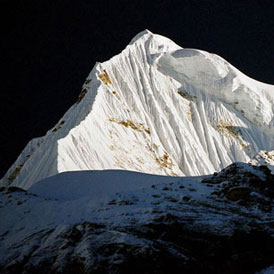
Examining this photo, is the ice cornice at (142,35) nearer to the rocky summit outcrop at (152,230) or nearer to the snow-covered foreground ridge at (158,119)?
the snow-covered foreground ridge at (158,119)

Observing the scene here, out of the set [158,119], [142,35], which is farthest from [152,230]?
[142,35]

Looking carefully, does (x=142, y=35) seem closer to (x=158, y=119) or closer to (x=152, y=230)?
(x=158, y=119)

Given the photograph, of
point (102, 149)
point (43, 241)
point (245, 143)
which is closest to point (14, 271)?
point (43, 241)

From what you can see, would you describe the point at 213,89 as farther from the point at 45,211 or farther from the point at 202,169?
the point at 45,211

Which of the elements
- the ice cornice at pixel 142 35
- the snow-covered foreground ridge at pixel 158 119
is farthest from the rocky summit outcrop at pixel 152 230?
the ice cornice at pixel 142 35

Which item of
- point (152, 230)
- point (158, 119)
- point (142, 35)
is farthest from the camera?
point (142, 35)

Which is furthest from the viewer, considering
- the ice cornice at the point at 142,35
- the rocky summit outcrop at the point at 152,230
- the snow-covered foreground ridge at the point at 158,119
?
the ice cornice at the point at 142,35
